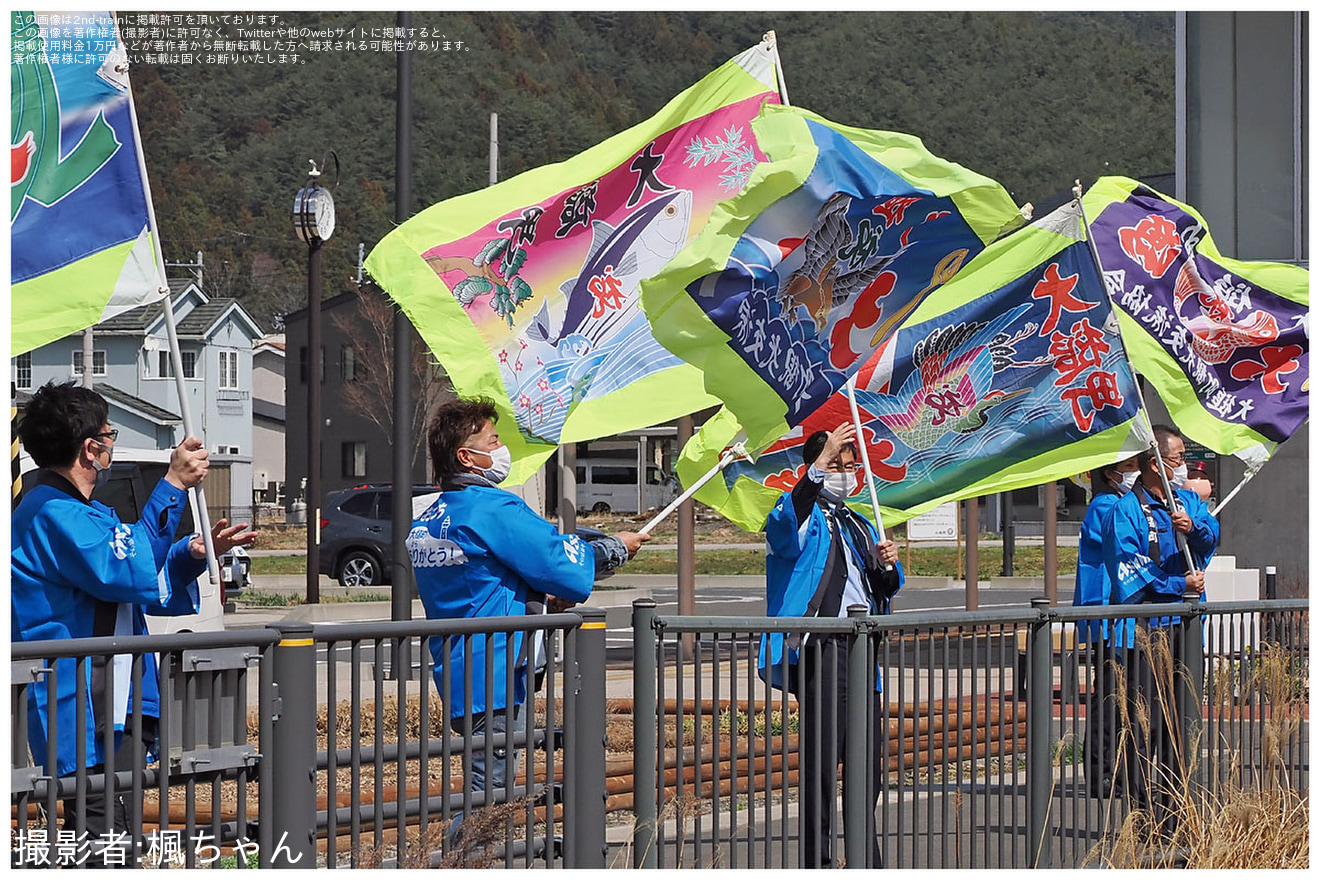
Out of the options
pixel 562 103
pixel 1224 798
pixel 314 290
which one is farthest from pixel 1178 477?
pixel 562 103

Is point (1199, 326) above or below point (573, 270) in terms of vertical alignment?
below

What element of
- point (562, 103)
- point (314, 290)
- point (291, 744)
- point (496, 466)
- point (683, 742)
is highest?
point (562, 103)

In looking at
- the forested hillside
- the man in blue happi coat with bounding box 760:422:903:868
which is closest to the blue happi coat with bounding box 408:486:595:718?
the man in blue happi coat with bounding box 760:422:903:868

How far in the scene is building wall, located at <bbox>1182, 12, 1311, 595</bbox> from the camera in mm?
15719

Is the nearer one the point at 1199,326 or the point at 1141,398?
the point at 1141,398

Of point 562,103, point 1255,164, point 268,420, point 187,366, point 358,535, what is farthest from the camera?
point 562,103

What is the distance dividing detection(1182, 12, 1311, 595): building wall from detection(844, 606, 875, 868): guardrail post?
10.7 m

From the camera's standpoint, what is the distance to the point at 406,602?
48.0ft

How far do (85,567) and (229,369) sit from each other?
6066 centimetres

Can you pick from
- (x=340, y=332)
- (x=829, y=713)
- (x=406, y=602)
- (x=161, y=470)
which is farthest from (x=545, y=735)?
(x=340, y=332)

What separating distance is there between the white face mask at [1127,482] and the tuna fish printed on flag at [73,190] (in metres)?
5.11

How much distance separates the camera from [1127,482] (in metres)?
9.71

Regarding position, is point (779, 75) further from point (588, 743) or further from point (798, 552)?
point (588, 743)

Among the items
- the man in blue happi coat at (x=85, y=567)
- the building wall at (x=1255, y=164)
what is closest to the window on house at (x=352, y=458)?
the building wall at (x=1255, y=164)
